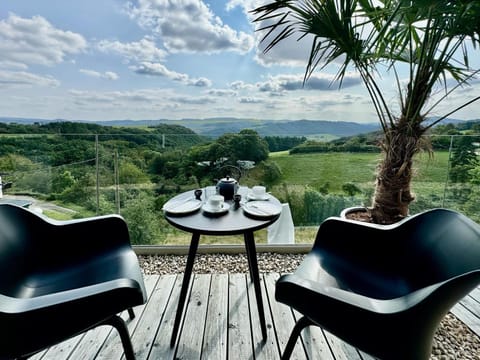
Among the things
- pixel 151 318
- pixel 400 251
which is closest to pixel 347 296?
pixel 400 251

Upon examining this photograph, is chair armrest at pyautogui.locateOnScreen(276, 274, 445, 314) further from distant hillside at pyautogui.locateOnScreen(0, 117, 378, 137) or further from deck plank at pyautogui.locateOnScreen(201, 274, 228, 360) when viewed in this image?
distant hillside at pyautogui.locateOnScreen(0, 117, 378, 137)

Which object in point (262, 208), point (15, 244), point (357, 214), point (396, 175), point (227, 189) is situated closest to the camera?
point (15, 244)

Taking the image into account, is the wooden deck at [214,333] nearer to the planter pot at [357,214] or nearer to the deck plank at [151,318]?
the deck plank at [151,318]

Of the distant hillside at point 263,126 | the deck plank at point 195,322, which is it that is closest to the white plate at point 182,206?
the deck plank at point 195,322

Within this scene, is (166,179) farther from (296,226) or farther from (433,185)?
(433,185)

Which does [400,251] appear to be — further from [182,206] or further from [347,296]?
[182,206]

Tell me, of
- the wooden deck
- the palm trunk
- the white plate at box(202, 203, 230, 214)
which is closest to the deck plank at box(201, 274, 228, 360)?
the wooden deck

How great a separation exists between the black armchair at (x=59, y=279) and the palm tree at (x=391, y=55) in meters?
1.69

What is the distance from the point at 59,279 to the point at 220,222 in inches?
36.2

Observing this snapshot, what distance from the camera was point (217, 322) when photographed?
68.9 inches

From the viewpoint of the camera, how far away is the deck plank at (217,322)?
60.1 inches

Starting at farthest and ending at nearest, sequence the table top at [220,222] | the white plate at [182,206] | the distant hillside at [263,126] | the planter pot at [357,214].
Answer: the distant hillside at [263,126] → the planter pot at [357,214] → the white plate at [182,206] → the table top at [220,222]

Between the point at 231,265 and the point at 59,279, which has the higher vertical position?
the point at 59,279

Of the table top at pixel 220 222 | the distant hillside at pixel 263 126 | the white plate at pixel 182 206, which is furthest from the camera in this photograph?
the distant hillside at pixel 263 126
